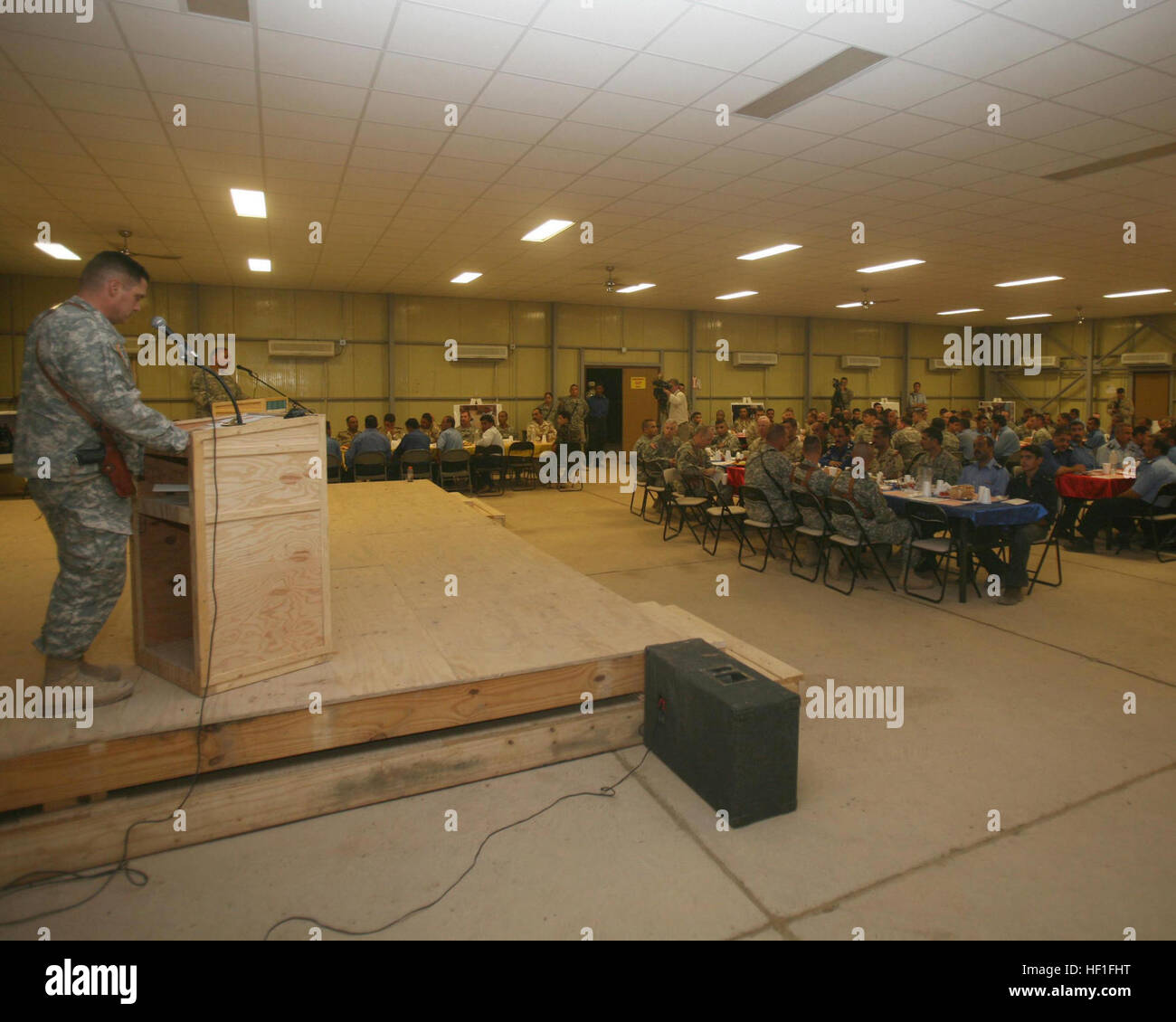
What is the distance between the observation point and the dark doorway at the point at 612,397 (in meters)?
15.2

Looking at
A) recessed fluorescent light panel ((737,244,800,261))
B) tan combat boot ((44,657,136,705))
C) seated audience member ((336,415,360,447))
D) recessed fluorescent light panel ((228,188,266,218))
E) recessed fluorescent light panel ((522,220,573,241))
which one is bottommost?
tan combat boot ((44,657,136,705))

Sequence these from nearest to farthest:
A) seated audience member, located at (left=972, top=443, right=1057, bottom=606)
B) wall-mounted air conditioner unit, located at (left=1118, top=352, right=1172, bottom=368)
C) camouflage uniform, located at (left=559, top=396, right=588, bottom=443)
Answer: seated audience member, located at (left=972, top=443, right=1057, bottom=606)
camouflage uniform, located at (left=559, top=396, right=588, bottom=443)
wall-mounted air conditioner unit, located at (left=1118, top=352, right=1172, bottom=368)

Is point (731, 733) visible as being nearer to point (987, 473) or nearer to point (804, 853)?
point (804, 853)

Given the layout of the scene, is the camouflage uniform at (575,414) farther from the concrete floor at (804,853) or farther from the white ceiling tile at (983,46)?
the concrete floor at (804,853)

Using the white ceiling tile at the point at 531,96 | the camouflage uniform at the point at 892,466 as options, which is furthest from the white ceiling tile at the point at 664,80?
the camouflage uniform at the point at 892,466

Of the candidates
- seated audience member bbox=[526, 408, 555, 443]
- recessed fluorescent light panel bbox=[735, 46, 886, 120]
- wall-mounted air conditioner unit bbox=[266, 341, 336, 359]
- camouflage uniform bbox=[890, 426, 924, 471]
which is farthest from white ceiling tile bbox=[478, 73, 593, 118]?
wall-mounted air conditioner unit bbox=[266, 341, 336, 359]

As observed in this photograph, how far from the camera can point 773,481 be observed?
6.27 metres

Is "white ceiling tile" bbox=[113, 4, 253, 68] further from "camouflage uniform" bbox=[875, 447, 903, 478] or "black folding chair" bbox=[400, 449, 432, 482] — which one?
"camouflage uniform" bbox=[875, 447, 903, 478]

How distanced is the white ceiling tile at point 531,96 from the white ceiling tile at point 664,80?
26cm

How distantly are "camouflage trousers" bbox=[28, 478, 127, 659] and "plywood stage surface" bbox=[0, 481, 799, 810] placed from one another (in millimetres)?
282

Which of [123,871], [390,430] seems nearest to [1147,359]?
[390,430]

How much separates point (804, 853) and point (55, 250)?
420 inches

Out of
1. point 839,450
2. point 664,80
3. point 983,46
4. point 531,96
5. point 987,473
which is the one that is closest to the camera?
point 983,46

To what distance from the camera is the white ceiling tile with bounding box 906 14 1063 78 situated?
3.62m
